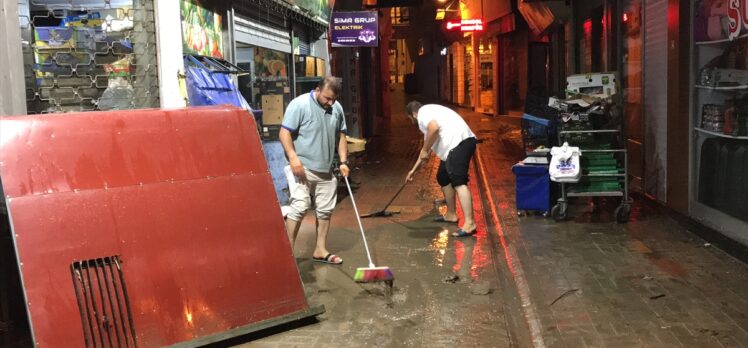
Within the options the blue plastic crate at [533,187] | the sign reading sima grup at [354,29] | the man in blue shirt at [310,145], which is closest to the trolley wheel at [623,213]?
the blue plastic crate at [533,187]

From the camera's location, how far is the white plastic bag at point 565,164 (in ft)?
27.3

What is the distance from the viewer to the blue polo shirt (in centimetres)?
664

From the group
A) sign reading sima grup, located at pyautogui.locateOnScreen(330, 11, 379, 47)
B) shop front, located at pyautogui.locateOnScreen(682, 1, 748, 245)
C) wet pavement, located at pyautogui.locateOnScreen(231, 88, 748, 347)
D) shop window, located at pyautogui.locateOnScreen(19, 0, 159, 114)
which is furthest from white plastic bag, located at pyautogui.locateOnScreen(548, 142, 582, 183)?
sign reading sima grup, located at pyautogui.locateOnScreen(330, 11, 379, 47)

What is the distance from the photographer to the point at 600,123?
9039 millimetres

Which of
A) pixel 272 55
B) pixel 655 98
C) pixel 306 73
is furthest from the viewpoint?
pixel 306 73

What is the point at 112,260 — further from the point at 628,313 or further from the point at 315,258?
the point at 628,313

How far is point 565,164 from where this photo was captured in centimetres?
839

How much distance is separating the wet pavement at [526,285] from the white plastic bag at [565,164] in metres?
0.60

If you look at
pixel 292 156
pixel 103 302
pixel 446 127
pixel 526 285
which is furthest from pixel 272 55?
pixel 103 302

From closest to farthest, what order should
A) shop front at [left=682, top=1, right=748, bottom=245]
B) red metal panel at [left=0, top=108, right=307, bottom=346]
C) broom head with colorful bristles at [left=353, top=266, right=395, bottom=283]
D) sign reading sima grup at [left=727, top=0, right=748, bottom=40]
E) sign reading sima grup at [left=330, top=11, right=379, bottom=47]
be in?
red metal panel at [left=0, top=108, right=307, bottom=346] < broom head with colorful bristles at [left=353, top=266, right=395, bottom=283] < sign reading sima grup at [left=727, top=0, right=748, bottom=40] < shop front at [left=682, top=1, right=748, bottom=245] < sign reading sima grup at [left=330, top=11, right=379, bottom=47]

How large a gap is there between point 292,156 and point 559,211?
12.5ft

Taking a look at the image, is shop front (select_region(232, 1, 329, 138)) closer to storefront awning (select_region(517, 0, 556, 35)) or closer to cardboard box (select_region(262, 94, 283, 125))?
cardboard box (select_region(262, 94, 283, 125))

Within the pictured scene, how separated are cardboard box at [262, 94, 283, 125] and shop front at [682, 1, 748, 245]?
18.7 feet

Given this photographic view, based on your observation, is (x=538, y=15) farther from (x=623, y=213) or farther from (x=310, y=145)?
(x=310, y=145)
